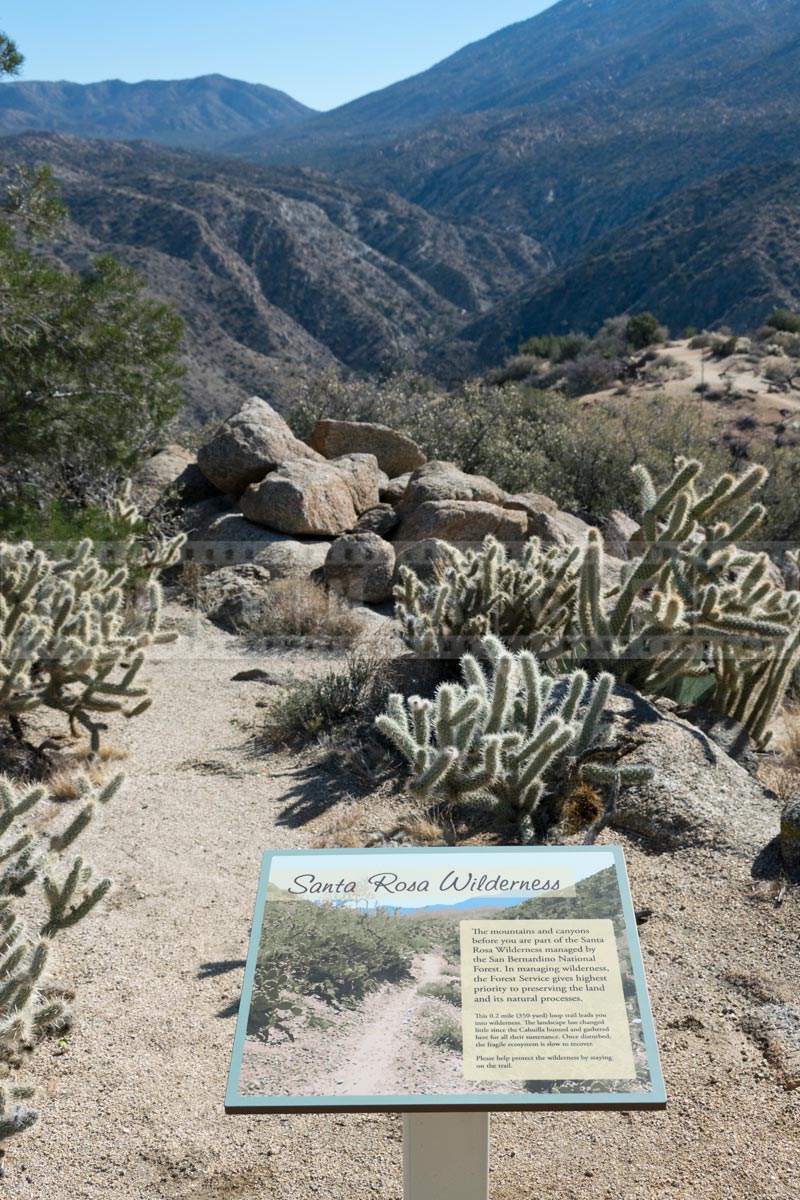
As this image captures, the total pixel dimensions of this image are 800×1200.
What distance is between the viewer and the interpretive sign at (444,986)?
7.13ft

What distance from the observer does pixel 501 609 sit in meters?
6.49

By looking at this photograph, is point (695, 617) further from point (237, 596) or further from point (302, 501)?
point (302, 501)

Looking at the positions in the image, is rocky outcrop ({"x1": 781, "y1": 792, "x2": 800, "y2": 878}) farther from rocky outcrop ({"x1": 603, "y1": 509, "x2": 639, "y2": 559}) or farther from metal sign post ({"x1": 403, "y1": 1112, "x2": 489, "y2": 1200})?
rocky outcrop ({"x1": 603, "y1": 509, "x2": 639, "y2": 559})

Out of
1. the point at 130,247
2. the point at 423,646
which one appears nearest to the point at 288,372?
the point at 130,247

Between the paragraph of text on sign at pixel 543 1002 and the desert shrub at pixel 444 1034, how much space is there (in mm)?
37

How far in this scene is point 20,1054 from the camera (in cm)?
326

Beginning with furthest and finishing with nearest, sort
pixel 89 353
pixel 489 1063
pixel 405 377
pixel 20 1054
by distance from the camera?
pixel 405 377
pixel 89 353
pixel 20 1054
pixel 489 1063

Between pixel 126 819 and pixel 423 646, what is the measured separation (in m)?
2.18

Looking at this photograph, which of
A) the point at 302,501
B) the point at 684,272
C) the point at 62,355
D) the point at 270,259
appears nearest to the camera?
the point at 62,355

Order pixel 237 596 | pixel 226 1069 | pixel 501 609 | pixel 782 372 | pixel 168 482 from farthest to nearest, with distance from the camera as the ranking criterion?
1. pixel 782 372
2. pixel 168 482
3. pixel 237 596
4. pixel 501 609
5. pixel 226 1069

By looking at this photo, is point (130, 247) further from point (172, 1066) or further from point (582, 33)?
point (582, 33)

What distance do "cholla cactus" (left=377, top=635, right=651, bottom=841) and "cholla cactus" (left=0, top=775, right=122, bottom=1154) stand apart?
138 centimetres

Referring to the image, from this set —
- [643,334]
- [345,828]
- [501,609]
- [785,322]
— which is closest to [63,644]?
[345,828]

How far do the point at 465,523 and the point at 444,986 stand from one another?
740cm
